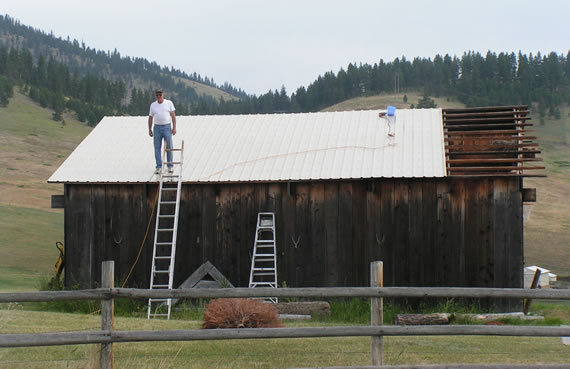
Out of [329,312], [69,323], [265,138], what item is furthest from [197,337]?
[265,138]

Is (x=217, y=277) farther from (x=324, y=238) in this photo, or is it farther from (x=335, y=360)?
(x=335, y=360)

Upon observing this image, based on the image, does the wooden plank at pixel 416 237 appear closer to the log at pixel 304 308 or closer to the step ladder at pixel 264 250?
the log at pixel 304 308

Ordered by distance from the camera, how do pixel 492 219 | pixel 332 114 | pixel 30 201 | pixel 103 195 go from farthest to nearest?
pixel 30 201
pixel 332 114
pixel 103 195
pixel 492 219

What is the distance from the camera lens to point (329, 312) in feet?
51.4

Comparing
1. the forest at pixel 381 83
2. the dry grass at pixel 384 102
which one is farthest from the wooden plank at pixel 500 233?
the forest at pixel 381 83

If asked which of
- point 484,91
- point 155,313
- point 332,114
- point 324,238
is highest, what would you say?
point 484,91

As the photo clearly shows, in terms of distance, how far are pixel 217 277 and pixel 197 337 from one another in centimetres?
924

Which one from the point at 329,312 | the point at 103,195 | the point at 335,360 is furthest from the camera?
the point at 103,195

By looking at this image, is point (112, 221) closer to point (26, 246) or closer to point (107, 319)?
point (107, 319)

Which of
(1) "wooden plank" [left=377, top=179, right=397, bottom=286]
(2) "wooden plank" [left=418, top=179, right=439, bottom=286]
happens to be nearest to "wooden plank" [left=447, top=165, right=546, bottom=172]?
(2) "wooden plank" [left=418, top=179, right=439, bottom=286]

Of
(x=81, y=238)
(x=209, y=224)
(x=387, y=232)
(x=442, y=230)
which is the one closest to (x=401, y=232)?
(x=387, y=232)

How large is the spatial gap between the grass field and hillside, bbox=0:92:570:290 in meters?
12.3

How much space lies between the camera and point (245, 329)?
8.95 meters

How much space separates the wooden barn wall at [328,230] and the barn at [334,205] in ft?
0.08
